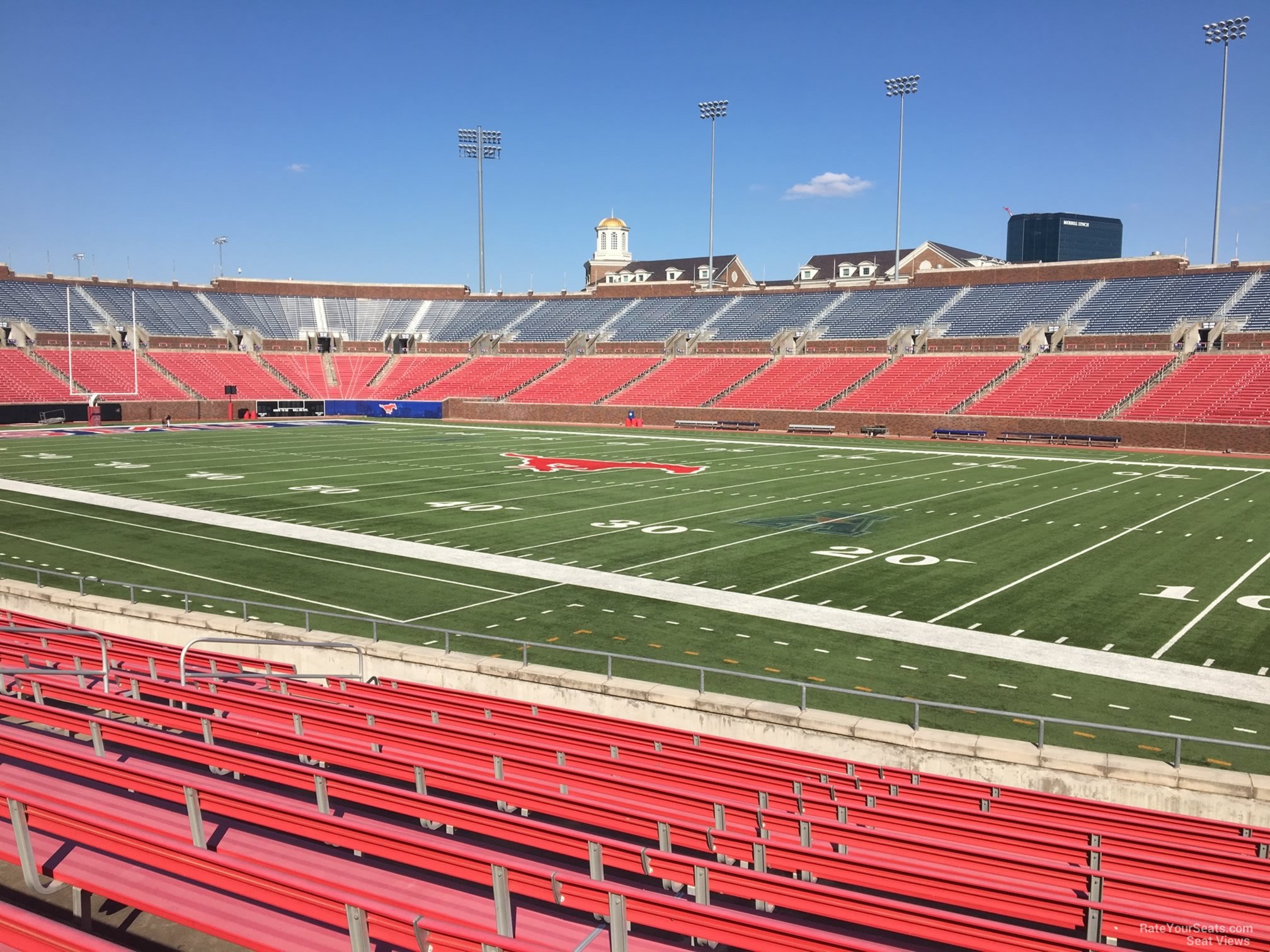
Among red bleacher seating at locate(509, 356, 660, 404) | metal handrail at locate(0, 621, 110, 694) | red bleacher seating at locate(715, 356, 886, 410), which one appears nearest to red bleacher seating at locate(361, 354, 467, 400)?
red bleacher seating at locate(509, 356, 660, 404)

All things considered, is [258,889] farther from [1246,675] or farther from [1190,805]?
[1246,675]

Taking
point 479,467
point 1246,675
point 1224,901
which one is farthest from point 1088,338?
point 1224,901

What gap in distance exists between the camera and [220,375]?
3014 inches

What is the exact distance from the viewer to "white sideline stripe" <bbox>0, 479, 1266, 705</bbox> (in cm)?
1321

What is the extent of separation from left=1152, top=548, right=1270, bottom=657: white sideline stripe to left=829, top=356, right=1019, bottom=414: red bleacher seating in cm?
3649

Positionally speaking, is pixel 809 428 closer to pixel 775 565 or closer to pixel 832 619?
pixel 775 565

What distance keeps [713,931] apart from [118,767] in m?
3.83

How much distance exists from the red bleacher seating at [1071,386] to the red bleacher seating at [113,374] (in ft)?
189

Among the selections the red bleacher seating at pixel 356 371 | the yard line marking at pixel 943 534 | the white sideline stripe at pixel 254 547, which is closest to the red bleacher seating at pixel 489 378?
Result: the red bleacher seating at pixel 356 371

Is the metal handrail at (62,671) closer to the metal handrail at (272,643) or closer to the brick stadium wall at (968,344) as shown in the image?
the metal handrail at (272,643)

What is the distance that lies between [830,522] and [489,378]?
57.7 m

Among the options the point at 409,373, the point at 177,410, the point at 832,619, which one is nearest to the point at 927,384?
the point at 409,373

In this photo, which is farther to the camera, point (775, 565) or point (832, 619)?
point (775, 565)

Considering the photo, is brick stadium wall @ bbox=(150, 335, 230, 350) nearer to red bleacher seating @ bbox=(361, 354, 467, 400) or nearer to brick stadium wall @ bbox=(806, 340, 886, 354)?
red bleacher seating @ bbox=(361, 354, 467, 400)
